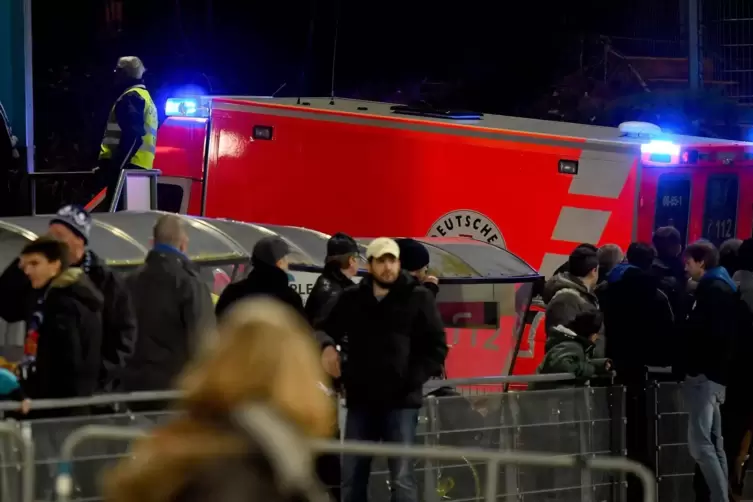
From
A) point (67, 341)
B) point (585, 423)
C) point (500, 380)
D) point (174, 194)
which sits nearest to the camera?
point (67, 341)

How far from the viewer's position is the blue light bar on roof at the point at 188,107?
14.9m

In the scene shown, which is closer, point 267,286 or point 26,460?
point 26,460

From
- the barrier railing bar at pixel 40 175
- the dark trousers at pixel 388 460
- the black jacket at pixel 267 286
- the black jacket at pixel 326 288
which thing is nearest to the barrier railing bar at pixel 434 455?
the dark trousers at pixel 388 460

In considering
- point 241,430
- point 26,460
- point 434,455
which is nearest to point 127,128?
point 26,460

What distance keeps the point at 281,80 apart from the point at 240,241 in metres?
17.4

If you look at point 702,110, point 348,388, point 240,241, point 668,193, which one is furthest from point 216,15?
point 348,388

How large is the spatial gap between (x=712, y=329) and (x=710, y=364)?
228 millimetres

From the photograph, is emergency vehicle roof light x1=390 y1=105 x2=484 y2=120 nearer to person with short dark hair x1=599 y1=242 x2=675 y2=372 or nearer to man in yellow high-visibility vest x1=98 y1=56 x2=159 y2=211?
man in yellow high-visibility vest x1=98 y1=56 x2=159 y2=211

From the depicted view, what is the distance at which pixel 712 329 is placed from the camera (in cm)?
985

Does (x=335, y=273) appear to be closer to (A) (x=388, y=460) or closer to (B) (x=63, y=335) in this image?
(A) (x=388, y=460)

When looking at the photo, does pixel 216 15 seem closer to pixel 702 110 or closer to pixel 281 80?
pixel 281 80

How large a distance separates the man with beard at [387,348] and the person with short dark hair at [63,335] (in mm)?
1368

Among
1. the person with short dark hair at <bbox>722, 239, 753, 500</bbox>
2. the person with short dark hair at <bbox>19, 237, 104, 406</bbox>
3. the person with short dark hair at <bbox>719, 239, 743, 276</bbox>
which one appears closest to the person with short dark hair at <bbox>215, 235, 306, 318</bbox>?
the person with short dark hair at <bbox>19, 237, 104, 406</bbox>

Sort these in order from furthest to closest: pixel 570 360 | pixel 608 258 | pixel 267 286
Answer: pixel 608 258, pixel 570 360, pixel 267 286
